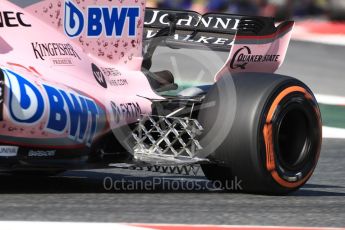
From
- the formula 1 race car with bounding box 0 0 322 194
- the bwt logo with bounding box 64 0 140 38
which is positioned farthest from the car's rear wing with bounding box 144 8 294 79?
the bwt logo with bounding box 64 0 140 38

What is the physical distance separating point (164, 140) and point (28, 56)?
43.5 inches

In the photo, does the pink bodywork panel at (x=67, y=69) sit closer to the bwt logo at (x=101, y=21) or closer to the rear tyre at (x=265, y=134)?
the bwt logo at (x=101, y=21)

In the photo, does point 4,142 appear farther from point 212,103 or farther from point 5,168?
point 212,103

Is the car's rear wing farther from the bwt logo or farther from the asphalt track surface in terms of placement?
the asphalt track surface

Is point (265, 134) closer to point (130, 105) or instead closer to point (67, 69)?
point (130, 105)

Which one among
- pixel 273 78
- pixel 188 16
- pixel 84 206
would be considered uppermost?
pixel 188 16

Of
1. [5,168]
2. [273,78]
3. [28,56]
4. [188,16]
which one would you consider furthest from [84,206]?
[188,16]

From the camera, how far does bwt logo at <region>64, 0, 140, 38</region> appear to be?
7.56 m

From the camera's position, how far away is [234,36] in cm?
831

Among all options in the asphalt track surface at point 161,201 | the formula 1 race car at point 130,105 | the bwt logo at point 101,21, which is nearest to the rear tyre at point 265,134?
the formula 1 race car at point 130,105

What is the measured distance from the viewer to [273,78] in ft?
25.0

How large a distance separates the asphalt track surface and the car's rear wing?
0.93 metres

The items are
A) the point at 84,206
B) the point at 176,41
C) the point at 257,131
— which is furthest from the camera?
the point at 176,41

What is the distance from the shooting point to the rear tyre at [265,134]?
740 cm
